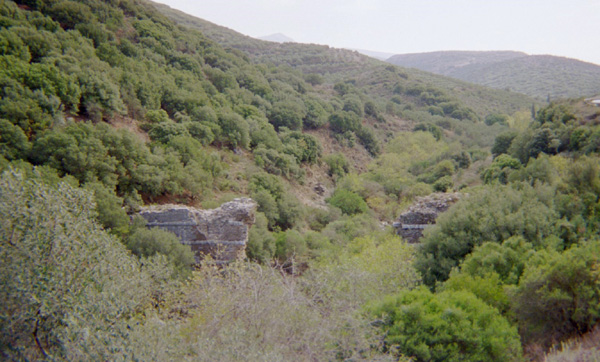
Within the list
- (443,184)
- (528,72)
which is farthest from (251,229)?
(528,72)

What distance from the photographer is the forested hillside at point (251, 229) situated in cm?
573

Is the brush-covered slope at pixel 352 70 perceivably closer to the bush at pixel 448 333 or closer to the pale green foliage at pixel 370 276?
the pale green foliage at pixel 370 276

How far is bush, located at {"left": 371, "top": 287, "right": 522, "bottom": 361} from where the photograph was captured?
589 centimetres

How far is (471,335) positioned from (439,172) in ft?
67.2

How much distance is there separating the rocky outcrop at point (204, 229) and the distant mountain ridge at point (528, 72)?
47.6 meters

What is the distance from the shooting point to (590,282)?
6.20m

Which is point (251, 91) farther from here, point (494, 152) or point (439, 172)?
point (494, 152)

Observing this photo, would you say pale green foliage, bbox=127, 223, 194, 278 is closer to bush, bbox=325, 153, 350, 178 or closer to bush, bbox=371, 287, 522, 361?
bush, bbox=371, 287, 522, 361

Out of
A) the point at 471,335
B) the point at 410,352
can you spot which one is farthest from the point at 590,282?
the point at 410,352

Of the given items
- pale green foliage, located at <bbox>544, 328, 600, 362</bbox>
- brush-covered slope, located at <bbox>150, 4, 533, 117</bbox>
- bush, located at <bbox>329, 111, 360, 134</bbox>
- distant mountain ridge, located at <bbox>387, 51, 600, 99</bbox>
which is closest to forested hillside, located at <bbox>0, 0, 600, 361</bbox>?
bush, located at <bbox>329, 111, 360, 134</bbox>

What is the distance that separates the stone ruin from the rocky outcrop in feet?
18.4

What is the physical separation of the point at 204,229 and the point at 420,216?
7.40 metres

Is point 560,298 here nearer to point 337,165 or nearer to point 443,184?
point 443,184

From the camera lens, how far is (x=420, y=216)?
13.7 m
